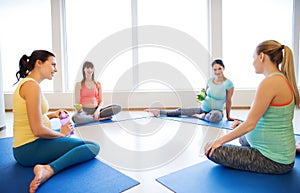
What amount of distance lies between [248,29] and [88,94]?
3144mm

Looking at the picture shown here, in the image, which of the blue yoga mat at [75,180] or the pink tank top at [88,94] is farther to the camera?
the pink tank top at [88,94]

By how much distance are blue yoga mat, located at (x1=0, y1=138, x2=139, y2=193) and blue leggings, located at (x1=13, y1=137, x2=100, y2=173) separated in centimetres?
5

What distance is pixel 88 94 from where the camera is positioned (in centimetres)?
311

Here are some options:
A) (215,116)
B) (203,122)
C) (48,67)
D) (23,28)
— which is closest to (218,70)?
(215,116)

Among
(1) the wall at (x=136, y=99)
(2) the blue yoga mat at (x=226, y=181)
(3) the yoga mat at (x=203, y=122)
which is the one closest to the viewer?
(2) the blue yoga mat at (x=226, y=181)

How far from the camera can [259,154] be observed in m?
1.42

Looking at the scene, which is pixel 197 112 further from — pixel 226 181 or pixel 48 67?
pixel 48 67

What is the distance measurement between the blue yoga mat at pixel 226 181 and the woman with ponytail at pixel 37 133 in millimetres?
659

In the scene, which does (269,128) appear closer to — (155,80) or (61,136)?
(61,136)

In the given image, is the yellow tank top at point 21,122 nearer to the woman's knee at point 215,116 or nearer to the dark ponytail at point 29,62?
the dark ponytail at point 29,62

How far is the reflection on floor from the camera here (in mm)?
1600

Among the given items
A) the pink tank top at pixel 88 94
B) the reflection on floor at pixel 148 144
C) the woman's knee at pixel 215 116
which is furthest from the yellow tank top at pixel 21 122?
the woman's knee at pixel 215 116

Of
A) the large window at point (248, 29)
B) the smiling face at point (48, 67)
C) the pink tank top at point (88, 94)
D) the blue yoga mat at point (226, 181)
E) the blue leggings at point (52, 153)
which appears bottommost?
the blue yoga mat at point (226, 181)

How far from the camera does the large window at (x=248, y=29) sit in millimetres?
4148
